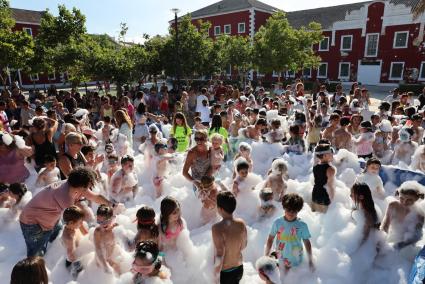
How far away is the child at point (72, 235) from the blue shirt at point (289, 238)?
228 centimetres

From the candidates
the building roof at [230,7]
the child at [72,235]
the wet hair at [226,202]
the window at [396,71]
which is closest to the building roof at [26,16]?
the building roof at [230,7]

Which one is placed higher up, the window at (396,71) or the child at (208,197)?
the window at (396,71)

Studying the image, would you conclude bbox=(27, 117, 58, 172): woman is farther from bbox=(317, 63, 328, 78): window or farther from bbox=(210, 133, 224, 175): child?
bbox=(317, 63, 328, 78): window

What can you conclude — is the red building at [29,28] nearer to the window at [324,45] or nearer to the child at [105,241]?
the window at [324,45]

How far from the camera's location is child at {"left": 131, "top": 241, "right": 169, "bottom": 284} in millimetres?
2854

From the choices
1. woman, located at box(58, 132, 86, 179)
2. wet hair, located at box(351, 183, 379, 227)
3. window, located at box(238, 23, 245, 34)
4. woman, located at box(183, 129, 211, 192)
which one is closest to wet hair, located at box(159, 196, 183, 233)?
woman, located at box(183, 129, 211, 192)

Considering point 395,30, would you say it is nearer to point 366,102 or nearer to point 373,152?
point 366,102

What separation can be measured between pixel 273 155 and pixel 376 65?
89.9 ft

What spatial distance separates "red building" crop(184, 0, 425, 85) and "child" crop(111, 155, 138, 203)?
29541mm

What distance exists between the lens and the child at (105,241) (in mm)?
3544

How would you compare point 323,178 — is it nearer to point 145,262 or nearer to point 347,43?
point 145,262

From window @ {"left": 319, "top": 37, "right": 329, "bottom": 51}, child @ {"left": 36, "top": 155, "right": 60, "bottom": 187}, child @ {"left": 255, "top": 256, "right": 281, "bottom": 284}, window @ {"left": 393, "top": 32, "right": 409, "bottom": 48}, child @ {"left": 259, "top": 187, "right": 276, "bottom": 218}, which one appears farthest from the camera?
window @ {"left": 319, "top": 37, "right": 329, "bottom": 51}

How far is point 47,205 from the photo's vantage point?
11.9ft

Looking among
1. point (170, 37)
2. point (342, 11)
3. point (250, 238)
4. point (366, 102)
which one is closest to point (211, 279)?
point (250, 238)
